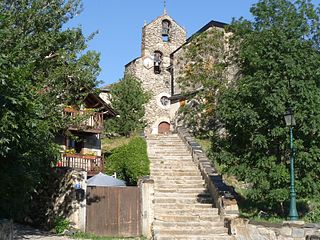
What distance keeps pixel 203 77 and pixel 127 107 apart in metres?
7.44

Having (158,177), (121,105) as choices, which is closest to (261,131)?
(158,177)

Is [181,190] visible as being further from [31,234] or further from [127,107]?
[127,107]

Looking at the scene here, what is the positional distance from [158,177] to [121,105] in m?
16.5

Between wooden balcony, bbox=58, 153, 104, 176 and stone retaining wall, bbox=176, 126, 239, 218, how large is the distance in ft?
15.8

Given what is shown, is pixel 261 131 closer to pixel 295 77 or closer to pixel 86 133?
pixel 295 77

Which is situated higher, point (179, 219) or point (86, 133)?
point (86, 133)

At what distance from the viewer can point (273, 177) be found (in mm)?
13211

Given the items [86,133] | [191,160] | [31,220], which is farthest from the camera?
[86,133]

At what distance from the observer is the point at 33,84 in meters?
11.4

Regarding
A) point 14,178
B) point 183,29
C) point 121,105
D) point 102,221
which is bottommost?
point 102,221

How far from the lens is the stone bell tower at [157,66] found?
41094 mm

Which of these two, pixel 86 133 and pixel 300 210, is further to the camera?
pixel 86 133

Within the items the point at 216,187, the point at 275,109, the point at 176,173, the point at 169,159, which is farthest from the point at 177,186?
the point at 275,109

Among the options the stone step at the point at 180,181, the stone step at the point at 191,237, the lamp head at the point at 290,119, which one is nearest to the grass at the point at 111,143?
the stone step at the point at 180,181
